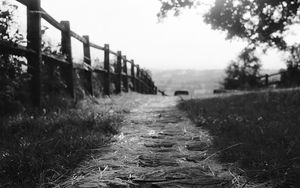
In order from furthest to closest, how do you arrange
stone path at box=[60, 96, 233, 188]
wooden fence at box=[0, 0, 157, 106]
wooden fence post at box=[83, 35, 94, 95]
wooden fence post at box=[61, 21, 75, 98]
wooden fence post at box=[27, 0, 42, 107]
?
wooden fence post at box=[83, 35, 94, 95] → wooden fence post at box=[61, 21, 75, 98] → wooden fence post at box=[27, 0, 42, 107] → wooden fence at box=[0, 0, 157, 106] → stone path at box=[60, 96, 233, 188]

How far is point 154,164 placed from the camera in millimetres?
3066

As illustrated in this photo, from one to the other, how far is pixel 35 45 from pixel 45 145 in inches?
103

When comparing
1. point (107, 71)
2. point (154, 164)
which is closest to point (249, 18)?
point (107, 71)

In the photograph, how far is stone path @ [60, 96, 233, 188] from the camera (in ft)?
8.50

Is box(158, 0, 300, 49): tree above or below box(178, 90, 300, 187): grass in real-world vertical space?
above

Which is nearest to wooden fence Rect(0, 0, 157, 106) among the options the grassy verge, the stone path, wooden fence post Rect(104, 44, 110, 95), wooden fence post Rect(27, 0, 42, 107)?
wooden fence post Rect(27, 0, 42, 107)

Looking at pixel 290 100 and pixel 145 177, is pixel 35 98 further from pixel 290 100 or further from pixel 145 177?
pixel 290 100

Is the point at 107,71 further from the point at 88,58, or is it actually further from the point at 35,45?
the point at 35,45

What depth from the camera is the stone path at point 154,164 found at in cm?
259

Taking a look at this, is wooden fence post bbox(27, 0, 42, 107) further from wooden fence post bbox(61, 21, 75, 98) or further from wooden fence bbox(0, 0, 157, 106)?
wooden fence post bbox(61, 21, 75, 98)

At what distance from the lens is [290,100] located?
804 cm

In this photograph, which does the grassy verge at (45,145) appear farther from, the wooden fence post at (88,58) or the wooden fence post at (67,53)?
the wooden fence post at (88,58)

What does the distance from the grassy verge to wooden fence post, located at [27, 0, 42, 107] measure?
607mm

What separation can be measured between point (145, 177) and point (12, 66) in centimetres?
284
